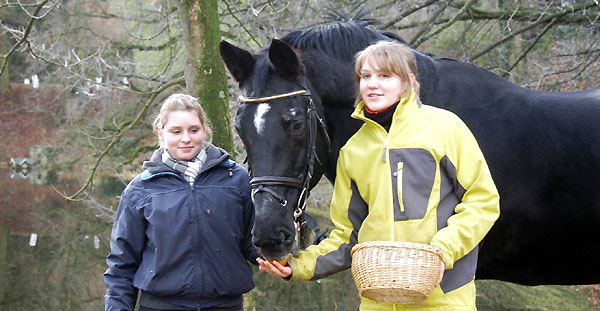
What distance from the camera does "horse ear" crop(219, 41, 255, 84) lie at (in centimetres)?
303

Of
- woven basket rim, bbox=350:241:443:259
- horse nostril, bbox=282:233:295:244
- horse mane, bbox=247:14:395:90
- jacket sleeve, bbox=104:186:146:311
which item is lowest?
jacket sleeve, bbox=104:186:146:311

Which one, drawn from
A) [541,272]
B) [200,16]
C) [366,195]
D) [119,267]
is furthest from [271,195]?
[200,16]

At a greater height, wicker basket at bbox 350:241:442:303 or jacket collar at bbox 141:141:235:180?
jacket collar at bbox 141:141:235:180

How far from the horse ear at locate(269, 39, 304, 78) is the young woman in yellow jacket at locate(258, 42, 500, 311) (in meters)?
0.37

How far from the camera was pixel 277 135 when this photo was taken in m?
2.78

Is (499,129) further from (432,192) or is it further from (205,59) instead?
(205,59)

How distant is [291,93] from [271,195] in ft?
1.79

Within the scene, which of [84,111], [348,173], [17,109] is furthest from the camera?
[17,109]

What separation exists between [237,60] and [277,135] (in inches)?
21.1

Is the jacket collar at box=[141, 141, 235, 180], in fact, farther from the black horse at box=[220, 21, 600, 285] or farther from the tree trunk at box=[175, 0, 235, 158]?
the tree trunk at box=[175, 0, 235, 158]

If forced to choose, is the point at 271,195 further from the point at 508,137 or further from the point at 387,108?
the point at 508,137

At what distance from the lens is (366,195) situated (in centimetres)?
274

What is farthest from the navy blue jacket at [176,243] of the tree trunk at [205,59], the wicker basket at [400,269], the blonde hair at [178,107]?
the tree trunk at [205,59]

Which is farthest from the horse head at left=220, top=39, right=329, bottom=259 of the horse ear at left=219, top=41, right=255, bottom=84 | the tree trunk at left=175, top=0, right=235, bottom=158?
the tree trunk at left=175, top=0, right=235, bottom=158
